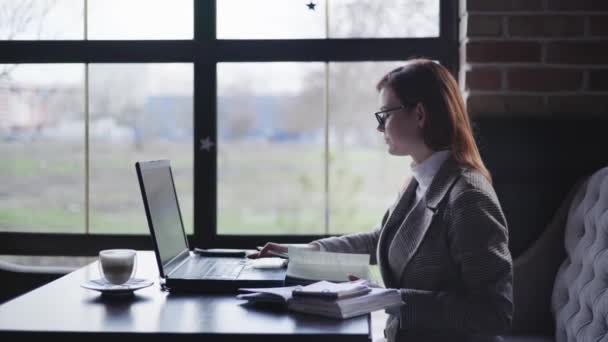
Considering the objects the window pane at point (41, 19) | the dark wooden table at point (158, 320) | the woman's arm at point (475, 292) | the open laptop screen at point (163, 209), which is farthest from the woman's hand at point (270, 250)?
the window pane at point (41, 19)

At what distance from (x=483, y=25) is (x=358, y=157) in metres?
0.67

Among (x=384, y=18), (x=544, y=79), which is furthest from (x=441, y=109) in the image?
(x=384, y=18)

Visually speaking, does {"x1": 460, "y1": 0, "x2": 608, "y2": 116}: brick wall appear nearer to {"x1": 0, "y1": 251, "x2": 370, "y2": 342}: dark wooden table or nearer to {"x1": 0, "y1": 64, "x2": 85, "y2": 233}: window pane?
{"x1": 0, "y1": 251, "x2": 370, "y2": 342}: dark wooden table

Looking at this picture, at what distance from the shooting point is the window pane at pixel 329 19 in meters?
2.61

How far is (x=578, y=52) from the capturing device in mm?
2416

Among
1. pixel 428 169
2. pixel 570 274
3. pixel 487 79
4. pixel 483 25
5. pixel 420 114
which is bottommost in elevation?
pixel 570 274

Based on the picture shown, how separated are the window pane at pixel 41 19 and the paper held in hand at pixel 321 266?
145 centimetres

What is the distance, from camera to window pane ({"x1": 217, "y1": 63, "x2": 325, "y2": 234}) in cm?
264

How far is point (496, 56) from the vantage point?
7.97ft

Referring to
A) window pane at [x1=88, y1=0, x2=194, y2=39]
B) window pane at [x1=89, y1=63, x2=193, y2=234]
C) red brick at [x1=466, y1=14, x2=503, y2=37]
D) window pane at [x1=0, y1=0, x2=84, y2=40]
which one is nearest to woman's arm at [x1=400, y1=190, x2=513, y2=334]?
red brick at [x1=466, y1=14, x2=503, y2=37]

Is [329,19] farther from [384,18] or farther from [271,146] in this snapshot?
[271,146]

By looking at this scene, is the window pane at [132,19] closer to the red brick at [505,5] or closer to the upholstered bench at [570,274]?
the red brick at [505,5]

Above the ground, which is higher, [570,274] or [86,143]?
[86,143]

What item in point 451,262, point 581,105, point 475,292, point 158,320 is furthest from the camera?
point 581,105
